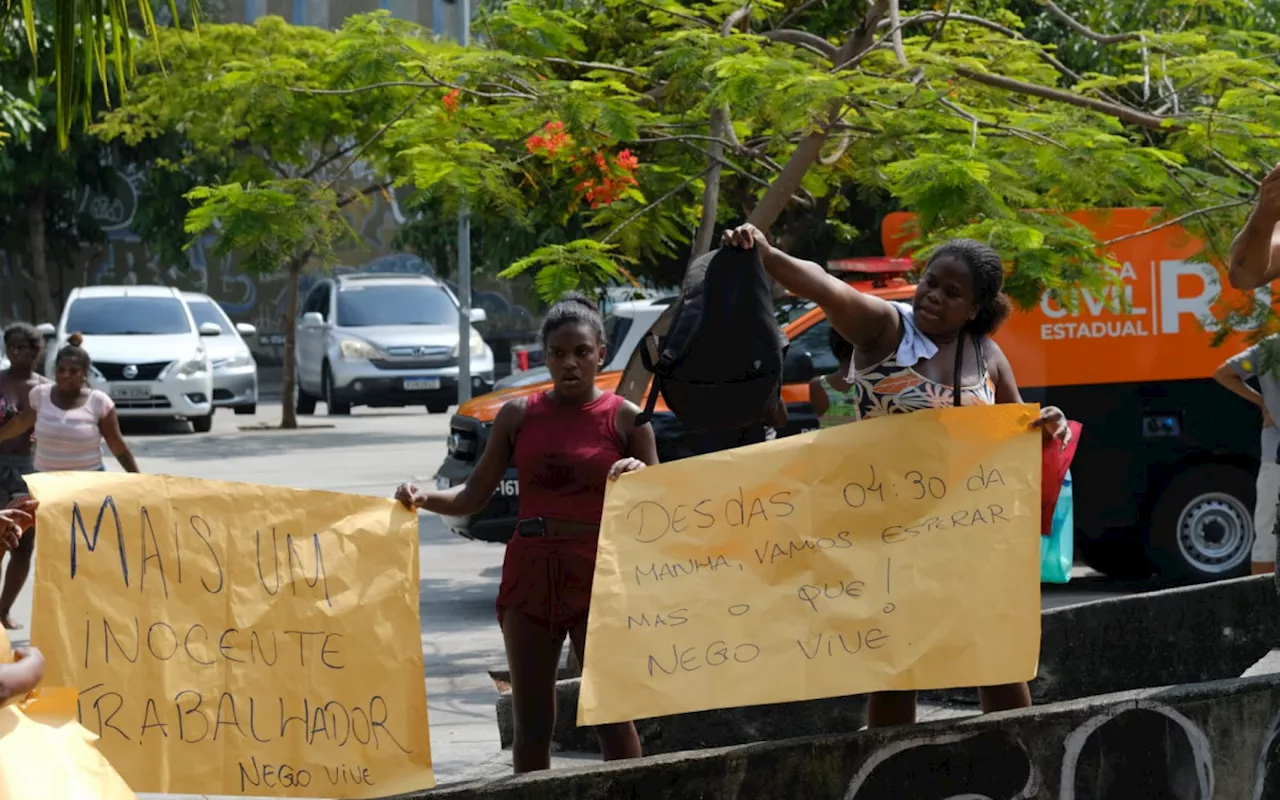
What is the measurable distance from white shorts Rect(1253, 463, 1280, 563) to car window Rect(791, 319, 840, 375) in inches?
105

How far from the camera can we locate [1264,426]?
8.09 m

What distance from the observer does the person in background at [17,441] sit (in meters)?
8.92

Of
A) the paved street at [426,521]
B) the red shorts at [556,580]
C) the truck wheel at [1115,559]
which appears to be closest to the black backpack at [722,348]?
the red shorts at [556,580]

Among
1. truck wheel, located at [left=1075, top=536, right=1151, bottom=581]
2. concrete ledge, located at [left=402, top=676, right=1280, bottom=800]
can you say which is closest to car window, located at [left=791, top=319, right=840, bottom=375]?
truck wheel, located at [left=1075, top=536, right=1151, bottom=581]

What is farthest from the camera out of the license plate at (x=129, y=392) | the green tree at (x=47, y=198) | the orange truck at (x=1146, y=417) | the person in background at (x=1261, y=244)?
the green tree at (x=47, y=198)

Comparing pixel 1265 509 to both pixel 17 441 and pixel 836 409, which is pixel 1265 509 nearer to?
pixel 836 409

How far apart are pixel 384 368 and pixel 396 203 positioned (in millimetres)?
14057

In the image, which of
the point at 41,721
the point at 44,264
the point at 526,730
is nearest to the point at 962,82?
the point at 526,730

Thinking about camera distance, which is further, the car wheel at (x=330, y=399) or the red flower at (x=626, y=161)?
the car wheel at (x=330, y=399)

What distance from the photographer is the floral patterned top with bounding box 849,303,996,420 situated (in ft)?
14.8

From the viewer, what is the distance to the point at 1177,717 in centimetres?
414

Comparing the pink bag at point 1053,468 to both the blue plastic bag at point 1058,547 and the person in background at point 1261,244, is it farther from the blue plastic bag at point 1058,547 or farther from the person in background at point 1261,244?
the person in background at point 1261,244

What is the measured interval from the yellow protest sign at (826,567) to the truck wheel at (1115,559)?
6221 millimetres

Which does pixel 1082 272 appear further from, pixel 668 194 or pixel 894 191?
pixel 668 194
